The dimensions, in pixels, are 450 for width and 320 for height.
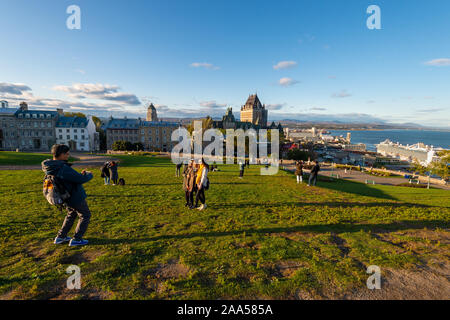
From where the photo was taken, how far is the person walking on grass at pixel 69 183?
15.2 feet

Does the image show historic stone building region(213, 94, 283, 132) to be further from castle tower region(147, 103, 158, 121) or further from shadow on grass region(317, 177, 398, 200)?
shadow on grass region(317, 177, 398, 200)

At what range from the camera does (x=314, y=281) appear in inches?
163

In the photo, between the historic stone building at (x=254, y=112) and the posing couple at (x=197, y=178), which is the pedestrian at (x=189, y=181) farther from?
the historic stone building at (x=254, y=112)

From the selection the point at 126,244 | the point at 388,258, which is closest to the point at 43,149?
the point at 126,244

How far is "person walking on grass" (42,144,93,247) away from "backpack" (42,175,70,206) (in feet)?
0.24

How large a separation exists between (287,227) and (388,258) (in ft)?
8.85

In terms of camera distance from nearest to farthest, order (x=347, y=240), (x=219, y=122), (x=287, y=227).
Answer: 1. (x=347, y=240)
2. (x=287, y=227)
3. (x=219, y=122)

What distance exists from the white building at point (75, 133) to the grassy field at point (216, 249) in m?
77.2

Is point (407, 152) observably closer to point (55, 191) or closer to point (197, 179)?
point (197, 179)

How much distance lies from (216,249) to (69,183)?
386 centimetres

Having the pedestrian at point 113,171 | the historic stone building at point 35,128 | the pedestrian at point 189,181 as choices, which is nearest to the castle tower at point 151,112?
the historic stone building at point 35,128
